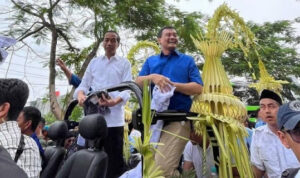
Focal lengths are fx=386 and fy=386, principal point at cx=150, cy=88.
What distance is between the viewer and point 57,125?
9.95ft

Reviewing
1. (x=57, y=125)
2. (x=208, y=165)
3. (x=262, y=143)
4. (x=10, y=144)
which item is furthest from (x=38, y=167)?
(x=262, y=143)

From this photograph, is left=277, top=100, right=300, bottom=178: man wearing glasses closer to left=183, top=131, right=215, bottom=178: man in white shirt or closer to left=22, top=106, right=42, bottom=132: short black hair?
left=183, top=131, right=215, bottom=178: man in white shirt

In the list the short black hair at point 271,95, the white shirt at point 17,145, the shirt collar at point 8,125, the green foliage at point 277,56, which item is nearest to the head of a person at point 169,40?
the short black hair at point 271,95

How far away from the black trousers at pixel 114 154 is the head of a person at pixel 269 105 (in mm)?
1292

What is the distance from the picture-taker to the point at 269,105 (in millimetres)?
3350

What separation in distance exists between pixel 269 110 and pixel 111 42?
1562 mm

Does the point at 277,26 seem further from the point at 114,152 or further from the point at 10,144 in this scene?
the point at 10,144

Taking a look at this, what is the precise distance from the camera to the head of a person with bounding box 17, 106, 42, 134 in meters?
3.34

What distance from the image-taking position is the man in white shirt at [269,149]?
3.12m

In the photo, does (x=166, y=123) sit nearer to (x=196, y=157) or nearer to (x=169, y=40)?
(x=169, y=40)

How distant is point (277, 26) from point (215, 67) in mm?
14669

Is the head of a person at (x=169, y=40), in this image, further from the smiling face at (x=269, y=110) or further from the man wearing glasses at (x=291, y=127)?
the man wearing glasses at (x=291, y=127)

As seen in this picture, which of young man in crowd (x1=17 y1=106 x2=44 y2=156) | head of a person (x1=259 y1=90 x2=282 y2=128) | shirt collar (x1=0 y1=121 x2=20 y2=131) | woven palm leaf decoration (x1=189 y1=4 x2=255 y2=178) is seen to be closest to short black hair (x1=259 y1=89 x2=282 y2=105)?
head of a person (x1=259 y1=90 x2=282 y2=128)

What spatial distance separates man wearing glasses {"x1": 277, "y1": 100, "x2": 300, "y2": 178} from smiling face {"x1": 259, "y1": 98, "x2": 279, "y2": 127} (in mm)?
1203
